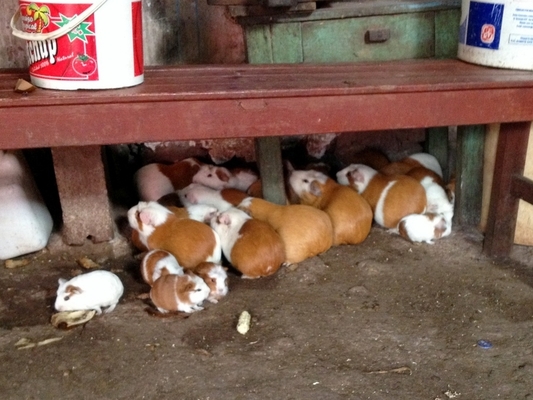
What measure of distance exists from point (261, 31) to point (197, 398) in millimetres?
1144

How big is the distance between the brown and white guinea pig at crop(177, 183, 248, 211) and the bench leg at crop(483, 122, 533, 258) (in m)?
0.85

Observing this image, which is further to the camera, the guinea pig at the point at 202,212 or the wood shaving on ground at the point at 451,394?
the guinea pig at the point at 202,212

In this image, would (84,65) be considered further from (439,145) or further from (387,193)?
(439,145)

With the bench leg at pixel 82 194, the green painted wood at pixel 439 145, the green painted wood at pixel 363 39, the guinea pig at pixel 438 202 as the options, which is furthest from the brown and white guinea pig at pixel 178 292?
the green painted wood at pixel 439 145

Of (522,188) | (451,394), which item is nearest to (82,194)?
(451,394)

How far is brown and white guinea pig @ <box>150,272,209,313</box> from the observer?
1734 mm

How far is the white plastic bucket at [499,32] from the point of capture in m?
1.64

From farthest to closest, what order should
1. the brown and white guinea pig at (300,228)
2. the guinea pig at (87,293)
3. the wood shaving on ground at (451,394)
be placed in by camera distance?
the brown and white guinea pig at (300,228) → the guinea pig at (87,293) → the wood shaving on ground at (451,394)

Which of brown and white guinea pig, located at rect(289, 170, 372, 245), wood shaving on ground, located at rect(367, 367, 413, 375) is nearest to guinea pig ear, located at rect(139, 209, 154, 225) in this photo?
brown and white guinea pig, located at rect(289, 170, 372, 245)

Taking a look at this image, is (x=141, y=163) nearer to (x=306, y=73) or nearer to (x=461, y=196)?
(x=306, y=73)

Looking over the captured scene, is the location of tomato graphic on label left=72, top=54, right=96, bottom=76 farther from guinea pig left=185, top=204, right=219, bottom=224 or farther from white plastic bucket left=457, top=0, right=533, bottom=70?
white plastic bucket left=457, top=0, right=533, bottom=70

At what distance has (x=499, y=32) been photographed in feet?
5.54

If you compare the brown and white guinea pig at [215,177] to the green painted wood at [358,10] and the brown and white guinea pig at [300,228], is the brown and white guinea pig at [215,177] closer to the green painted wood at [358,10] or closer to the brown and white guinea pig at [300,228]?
the brown and white guinea pig at [300,228]

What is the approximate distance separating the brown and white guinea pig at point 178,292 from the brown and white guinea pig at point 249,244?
0.63ft
